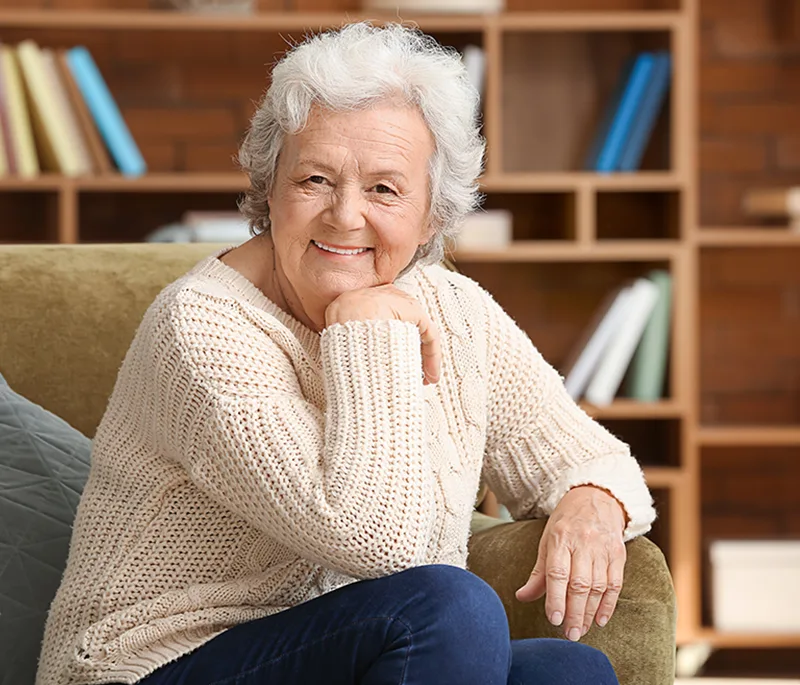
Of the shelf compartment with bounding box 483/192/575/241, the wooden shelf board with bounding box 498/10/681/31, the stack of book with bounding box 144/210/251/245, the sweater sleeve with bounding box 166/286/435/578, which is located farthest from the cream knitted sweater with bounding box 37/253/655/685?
the shelf compartment with bounding box 483/192/575/241

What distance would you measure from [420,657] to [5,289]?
92cm

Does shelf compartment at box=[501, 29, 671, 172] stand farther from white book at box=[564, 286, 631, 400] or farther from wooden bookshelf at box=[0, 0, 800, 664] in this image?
white book at box=[564, 286, 631, 400]

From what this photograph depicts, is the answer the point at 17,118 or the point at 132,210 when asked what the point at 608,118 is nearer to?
the point at 132,210

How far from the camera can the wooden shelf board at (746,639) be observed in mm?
3064

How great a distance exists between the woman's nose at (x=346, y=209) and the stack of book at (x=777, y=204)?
74.7 inches

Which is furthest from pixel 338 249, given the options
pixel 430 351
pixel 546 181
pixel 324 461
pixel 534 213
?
pixel 534 213

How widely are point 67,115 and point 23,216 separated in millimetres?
353

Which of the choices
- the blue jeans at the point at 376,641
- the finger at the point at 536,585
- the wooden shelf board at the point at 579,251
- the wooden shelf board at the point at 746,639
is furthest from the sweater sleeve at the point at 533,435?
the wooden shelf board at the point at 746,639

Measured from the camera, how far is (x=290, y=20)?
2945mm

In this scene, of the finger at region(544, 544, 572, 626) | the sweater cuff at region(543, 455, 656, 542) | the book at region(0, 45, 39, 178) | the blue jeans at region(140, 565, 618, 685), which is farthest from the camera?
the book at region(0, 45, 39, 178)

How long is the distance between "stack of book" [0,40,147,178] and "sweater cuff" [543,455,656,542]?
1675mm

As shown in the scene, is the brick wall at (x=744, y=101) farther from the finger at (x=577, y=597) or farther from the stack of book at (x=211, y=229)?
the finger at (x=577, y=597)

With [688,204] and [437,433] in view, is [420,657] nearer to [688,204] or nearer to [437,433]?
[437,433]

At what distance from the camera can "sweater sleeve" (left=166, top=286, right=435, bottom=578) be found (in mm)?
1299
